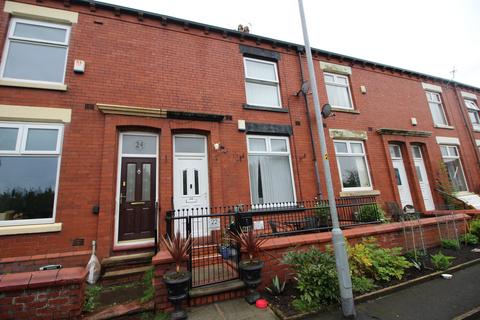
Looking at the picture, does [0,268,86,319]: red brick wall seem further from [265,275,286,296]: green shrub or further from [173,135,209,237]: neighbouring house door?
[173,135,209,237]: neighbouring house door

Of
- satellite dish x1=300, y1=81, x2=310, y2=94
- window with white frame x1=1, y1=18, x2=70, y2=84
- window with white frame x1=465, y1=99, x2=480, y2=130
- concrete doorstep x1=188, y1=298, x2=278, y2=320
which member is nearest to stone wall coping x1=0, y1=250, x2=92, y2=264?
concrete doorstep x1=188, y1=298, x2=278, y2=320

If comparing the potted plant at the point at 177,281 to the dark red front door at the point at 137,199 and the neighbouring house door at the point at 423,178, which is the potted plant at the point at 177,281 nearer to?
the dark red front door at the point at 137,199

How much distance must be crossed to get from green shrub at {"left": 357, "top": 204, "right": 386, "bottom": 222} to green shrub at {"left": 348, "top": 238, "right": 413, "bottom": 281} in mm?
2330

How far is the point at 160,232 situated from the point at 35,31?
6432 millimetres

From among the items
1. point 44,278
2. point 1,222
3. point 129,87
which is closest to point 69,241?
point 1,222

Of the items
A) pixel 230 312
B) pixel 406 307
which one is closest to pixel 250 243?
pixel 230 312

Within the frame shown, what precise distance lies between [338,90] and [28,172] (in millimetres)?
10963

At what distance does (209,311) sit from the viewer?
11.1 feet

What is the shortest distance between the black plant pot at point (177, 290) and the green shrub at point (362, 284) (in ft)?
9.42

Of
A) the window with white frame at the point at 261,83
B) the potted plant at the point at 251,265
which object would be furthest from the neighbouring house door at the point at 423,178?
the potted plant at the point at 251,265

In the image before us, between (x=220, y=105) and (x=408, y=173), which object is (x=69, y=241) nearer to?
(x=220, y=105)

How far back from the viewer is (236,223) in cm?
451

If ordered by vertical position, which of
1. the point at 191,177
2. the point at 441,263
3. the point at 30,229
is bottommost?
the point at 441,263

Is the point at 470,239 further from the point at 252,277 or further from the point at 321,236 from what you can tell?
the point at 252,277
